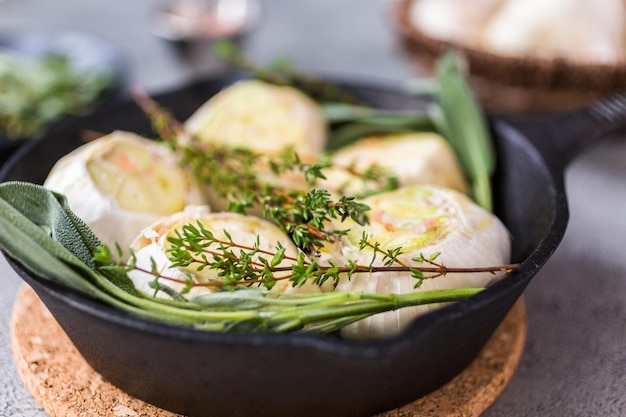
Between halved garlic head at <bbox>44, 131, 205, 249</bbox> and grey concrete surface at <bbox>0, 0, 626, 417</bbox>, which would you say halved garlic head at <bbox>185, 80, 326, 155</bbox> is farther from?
grey concrete surface at <bbox>0, 0, 626, 417</bbox>

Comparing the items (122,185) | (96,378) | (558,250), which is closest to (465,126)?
(558,250)

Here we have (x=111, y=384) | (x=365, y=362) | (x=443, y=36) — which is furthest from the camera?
(x=443, y=36)

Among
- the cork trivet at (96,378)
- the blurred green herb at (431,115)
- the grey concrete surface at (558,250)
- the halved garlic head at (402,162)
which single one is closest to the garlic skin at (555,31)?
the grey concrete surface at (558,250)

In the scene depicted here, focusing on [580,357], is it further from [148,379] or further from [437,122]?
[148,379]

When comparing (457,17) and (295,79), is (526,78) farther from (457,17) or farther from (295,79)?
(295,79)

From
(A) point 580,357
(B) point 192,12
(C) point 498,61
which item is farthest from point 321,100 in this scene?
(B) point 192,12

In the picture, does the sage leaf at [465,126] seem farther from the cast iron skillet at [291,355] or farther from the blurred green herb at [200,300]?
the blurred green herb at [200,300]

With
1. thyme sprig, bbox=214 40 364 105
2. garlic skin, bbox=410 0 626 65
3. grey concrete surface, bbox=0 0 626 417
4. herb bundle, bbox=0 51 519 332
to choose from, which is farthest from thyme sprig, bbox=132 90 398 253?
garlic skin, bbox=410 0 626 65
